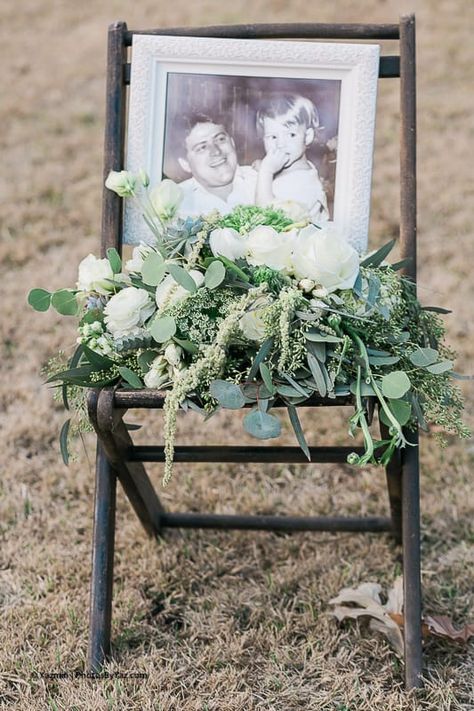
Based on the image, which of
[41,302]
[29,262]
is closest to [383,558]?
[41,302]

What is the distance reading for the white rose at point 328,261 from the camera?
65.7 inches

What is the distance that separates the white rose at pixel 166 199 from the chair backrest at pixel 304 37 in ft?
0.54

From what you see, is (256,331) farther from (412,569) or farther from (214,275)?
(412,569)

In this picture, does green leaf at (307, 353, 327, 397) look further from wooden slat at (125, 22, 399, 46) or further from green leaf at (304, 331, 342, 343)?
wooden slat at (125, 22, 399, 46)

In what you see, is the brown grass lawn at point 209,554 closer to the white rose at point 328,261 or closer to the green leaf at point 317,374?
the green leaf at point 317,374

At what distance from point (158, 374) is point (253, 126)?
2.23 ft

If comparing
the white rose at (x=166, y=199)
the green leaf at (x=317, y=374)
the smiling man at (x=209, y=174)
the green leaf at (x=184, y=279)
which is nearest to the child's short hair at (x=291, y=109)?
the smiling man at (x=209, y=174)

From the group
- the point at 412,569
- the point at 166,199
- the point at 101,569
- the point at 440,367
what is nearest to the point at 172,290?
the point at 166,199

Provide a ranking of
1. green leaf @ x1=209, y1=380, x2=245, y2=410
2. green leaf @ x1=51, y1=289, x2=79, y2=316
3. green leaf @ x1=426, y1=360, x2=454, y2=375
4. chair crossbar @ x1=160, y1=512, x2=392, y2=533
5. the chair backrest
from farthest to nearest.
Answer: chair crossbar @ x1=160, y1=512, x2=392, y2=533
the chair backrest
green leaf @ x1=51, y1=289, x2=79, y2=316
green leaf @ x1=426, y1=360, x2=454, y2=375
green leaf @ x1=209, y1=380, x2=245, y2=410

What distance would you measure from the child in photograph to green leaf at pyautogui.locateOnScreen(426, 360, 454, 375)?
473 mm

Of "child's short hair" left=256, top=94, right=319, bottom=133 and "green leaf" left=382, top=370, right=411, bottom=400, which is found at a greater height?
"child's short hair" left=256, top=94, right=319, bottom=133

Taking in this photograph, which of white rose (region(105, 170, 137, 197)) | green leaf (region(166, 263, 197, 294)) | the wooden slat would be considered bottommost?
green leaf (region(166, 263, 197, 294))

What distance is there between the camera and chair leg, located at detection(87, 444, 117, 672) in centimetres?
194

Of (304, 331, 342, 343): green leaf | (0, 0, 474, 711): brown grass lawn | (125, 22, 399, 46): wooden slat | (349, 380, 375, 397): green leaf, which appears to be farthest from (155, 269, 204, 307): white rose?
(0, 0, 474, 711): brown grass lawn
